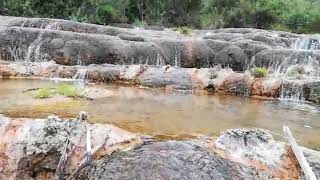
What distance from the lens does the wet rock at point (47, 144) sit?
5445mm

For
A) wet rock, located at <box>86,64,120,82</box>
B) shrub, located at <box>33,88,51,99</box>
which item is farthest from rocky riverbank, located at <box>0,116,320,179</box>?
wet rock, located at <box>86,64,120,82</box>

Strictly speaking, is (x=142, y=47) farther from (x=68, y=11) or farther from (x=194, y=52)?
(x=68, y=11)

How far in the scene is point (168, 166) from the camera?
4910mm

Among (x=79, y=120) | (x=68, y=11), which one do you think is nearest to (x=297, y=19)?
(x=68, y=11)

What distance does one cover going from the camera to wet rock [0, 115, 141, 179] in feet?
17.9

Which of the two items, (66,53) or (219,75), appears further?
(66,53)

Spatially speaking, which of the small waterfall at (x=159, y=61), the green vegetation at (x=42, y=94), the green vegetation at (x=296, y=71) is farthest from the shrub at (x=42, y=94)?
the green vegetation at (x=296, y=71)

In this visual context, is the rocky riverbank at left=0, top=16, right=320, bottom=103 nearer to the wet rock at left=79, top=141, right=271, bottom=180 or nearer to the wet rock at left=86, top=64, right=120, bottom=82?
the wet rock at left=86, top=64, right=120, bottom=82

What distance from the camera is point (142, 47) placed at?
14.9 m

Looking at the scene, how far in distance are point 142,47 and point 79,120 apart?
30.1 ft

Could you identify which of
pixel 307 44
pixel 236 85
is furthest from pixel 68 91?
pixel 307 44

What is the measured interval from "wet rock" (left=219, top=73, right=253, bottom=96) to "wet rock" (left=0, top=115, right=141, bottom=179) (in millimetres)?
6406

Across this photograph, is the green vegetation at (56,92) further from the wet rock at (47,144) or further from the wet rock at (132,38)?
the wet rock at (132,38)

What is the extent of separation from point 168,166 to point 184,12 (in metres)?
27.1
